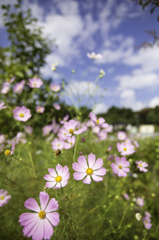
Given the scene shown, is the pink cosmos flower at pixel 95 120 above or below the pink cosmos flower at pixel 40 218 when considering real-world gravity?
above

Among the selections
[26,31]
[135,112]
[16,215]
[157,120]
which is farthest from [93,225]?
[135,112]

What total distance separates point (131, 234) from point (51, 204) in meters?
1.04

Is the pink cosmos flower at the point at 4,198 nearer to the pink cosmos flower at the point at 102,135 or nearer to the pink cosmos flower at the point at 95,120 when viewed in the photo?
the pink cosmos flower at the point at 95,120

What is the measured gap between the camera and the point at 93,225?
1.07 m

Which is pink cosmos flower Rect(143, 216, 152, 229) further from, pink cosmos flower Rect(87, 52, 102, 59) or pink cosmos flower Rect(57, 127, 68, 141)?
pink cosmos flower Rect(87, 52, 102, 59)

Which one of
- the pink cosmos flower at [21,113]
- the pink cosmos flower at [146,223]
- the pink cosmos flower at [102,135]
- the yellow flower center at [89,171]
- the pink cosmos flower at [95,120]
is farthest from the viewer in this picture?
the pink cosmos flower at [102,135]

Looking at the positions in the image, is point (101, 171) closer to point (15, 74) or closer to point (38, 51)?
point (15, 74)

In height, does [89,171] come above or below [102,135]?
below

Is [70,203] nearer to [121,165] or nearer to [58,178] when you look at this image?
[58,178]

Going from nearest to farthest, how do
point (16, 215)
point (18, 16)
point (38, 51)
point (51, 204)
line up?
point (51, 204), point (16, 215), point (18, 16), point (38, 51)

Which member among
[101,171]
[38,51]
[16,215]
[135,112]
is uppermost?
[135,112]

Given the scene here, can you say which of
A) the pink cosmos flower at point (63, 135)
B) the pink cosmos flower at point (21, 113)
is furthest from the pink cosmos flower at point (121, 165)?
the pink cosmos flower at point (21, 113)

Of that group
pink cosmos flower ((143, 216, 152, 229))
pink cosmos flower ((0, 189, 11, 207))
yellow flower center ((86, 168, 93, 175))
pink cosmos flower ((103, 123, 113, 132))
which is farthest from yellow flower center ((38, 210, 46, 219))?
pink cosmos flower ((143, 216, 152, 229))

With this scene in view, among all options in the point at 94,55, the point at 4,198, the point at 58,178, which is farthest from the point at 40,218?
the point at 94,55
